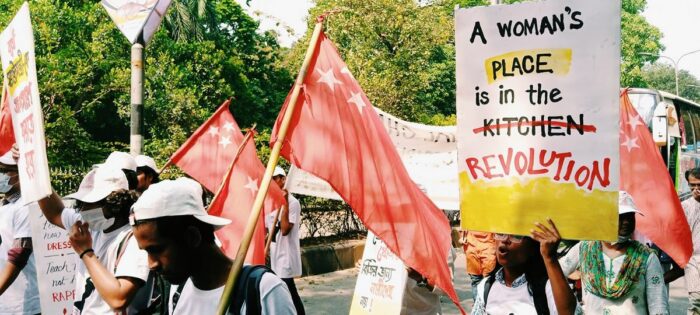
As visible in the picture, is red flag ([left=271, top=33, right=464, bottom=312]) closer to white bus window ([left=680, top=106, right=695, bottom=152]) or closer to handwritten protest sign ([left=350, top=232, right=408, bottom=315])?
handwritten protest sign ([left=350, top=232, right=408, bottom=315])

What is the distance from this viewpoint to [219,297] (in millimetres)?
2486

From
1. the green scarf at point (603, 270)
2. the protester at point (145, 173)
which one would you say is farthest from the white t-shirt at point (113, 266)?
the green scarf at point (603, 270)

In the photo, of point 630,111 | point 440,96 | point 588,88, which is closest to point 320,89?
point 588,88

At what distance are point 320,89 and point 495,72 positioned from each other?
0.93m

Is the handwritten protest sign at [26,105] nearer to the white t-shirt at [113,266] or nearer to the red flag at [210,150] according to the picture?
the white t-shirt at [113,266]

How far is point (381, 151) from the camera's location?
3.86m

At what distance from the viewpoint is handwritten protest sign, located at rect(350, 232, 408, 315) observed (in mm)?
5387

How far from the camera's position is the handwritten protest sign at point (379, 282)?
17.7 ft

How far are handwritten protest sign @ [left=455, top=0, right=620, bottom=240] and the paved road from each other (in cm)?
613

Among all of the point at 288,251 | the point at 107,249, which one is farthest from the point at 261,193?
the point at 288,251

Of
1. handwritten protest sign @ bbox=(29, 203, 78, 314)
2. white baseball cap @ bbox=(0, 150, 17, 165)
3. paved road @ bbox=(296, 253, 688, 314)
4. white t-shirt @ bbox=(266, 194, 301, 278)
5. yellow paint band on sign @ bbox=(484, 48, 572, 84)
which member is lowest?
paved road @ bbox=(296, 253, 688, 314)

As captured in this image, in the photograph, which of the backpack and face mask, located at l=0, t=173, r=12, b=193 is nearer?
the backpack

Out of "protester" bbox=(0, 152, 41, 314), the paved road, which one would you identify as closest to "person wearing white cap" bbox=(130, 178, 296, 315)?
"protester" bbox=(0, 152, 41, 314)

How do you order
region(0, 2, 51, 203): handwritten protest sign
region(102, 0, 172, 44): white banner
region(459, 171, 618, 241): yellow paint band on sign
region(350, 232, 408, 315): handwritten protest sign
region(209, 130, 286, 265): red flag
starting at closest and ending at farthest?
region(459, 171, 618, 241): yellow paint band on sign < region(0, 2, 51, 203): handwritten protest sign < region(350, 232, 408, 315): handwritten protest sign < region(209, 130, 286, 265): red flag < region(102, 0, 172, 44): white banner
